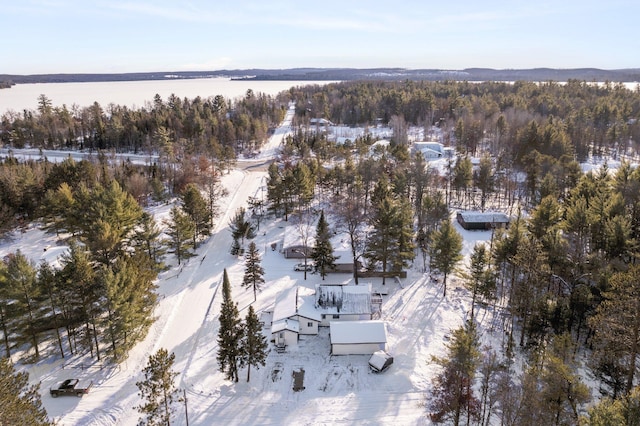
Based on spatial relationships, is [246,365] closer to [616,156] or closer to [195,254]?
[195,254]

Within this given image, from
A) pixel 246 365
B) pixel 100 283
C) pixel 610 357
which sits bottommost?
pixel 246 365

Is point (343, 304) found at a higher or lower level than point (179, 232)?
lower

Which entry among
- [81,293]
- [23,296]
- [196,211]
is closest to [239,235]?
[196,211]

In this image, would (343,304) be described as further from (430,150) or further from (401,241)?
(430,150)

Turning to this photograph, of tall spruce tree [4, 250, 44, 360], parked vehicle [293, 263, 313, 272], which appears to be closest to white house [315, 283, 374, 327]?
parked vehicle [293, 263, 313, 272]

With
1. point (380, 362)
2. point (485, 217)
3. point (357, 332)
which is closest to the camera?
point (380, 362)

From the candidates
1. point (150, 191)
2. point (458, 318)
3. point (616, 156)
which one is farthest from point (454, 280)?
point (616, 156)
